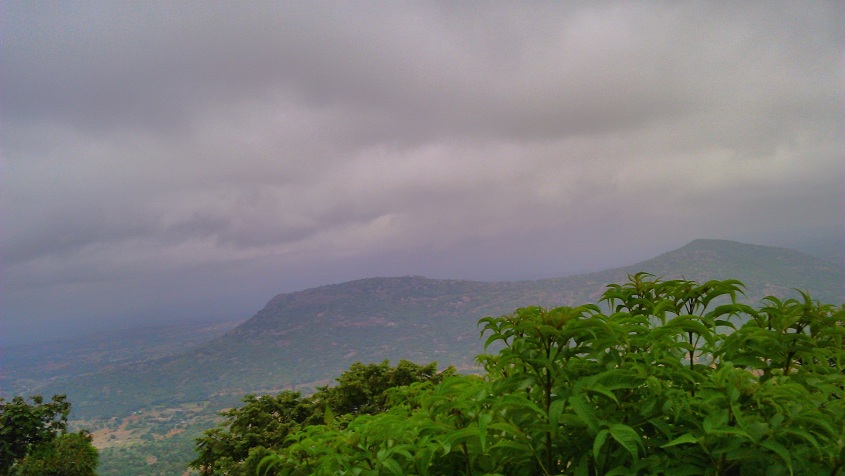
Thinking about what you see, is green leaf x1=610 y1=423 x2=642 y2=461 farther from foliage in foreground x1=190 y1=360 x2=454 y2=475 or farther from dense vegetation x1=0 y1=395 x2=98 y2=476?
dense vegetation x1=0 y1=395 x2=98 y2=476

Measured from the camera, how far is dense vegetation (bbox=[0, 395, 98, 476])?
14477 mm

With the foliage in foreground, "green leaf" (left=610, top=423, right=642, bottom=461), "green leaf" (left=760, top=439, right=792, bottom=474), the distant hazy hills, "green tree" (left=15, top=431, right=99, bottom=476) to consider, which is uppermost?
"green leaf" (left=610, top=423, right=642, bottom=461)

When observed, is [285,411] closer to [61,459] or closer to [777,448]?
[61,459]

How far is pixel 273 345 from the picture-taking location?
550ft

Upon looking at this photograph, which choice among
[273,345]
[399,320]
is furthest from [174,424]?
[399,320]

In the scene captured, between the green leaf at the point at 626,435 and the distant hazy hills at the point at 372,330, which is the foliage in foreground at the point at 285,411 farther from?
the distant hazy hills at the point at 372,330

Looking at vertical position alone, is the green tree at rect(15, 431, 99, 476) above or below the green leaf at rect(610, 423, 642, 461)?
below

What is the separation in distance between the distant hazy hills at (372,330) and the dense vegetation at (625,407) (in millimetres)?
117314

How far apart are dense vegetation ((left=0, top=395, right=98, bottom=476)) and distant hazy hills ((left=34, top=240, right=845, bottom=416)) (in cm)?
10718

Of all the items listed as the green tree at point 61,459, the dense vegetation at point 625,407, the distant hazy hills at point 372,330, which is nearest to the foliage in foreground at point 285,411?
the green tree at point 61,459

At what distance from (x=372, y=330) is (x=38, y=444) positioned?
15704 centimetres

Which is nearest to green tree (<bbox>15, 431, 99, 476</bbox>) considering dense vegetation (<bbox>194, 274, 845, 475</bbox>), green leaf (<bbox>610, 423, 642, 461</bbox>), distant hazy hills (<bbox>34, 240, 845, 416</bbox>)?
dense vegetation (<bbox>194, 274, 845, 475</bbox>)

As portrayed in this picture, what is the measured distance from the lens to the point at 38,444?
15.1 meters

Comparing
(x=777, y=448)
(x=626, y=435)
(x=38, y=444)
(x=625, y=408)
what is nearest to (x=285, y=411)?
(x=38, y=444)
